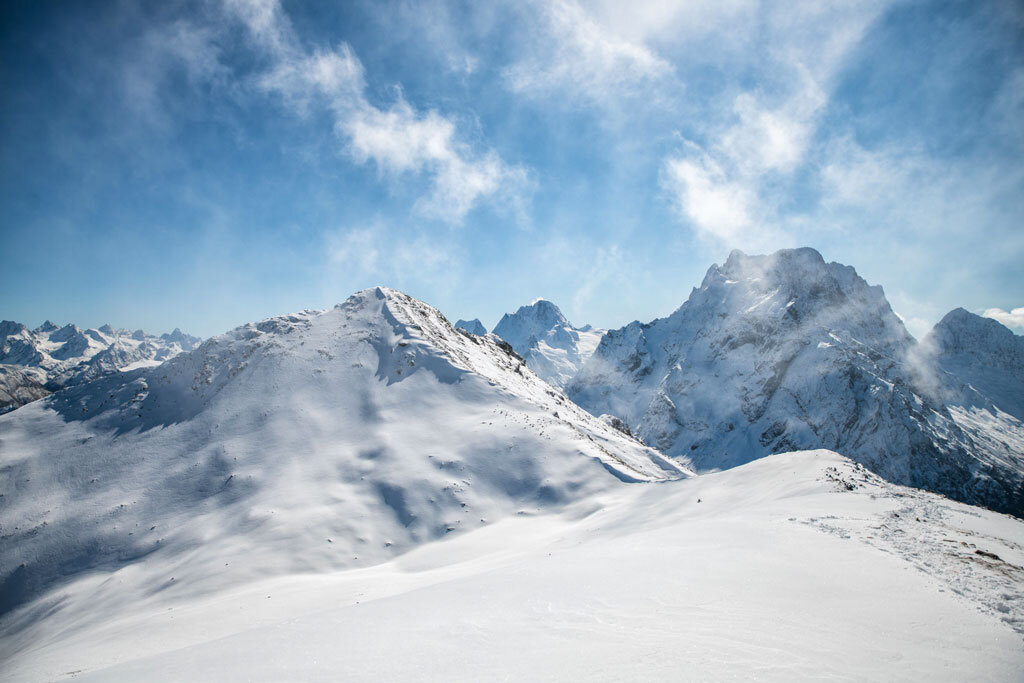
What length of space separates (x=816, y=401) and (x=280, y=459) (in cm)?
17094

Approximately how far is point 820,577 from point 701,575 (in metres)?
2.25

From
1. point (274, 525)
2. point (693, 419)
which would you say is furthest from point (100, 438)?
point (693, 419)

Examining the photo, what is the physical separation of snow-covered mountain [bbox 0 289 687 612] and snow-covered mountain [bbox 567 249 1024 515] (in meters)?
129

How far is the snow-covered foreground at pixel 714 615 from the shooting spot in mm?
6160

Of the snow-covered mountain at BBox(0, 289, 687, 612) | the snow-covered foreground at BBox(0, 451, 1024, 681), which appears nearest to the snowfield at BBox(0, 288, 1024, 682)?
the snow-covered foreground at BBox(0, 451, 1024, 681)

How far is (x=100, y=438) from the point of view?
1521 inches

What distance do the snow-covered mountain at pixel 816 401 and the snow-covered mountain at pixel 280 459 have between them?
423 ft

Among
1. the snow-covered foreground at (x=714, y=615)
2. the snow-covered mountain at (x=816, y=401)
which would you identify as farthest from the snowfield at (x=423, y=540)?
the snow-covered mountain at (x=816, y=401)

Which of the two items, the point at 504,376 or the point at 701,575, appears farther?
the point at 504,376

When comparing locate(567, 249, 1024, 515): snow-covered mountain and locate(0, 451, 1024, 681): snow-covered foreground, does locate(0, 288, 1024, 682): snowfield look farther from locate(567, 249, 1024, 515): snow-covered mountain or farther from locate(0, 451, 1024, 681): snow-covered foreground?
locate(567, 249, 1024, 515): snow-covered mountain

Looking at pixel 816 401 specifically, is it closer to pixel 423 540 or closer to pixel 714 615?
pixel 423 540

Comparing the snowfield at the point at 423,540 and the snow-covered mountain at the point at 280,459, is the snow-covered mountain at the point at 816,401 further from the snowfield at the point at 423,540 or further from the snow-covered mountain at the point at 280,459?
the snow-covered mountain at the point at 280,459

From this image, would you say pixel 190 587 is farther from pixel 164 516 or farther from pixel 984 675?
pixel 984 675

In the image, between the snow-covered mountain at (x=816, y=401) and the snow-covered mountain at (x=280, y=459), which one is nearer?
the snow-covered mountain at (x=280, y=459)
